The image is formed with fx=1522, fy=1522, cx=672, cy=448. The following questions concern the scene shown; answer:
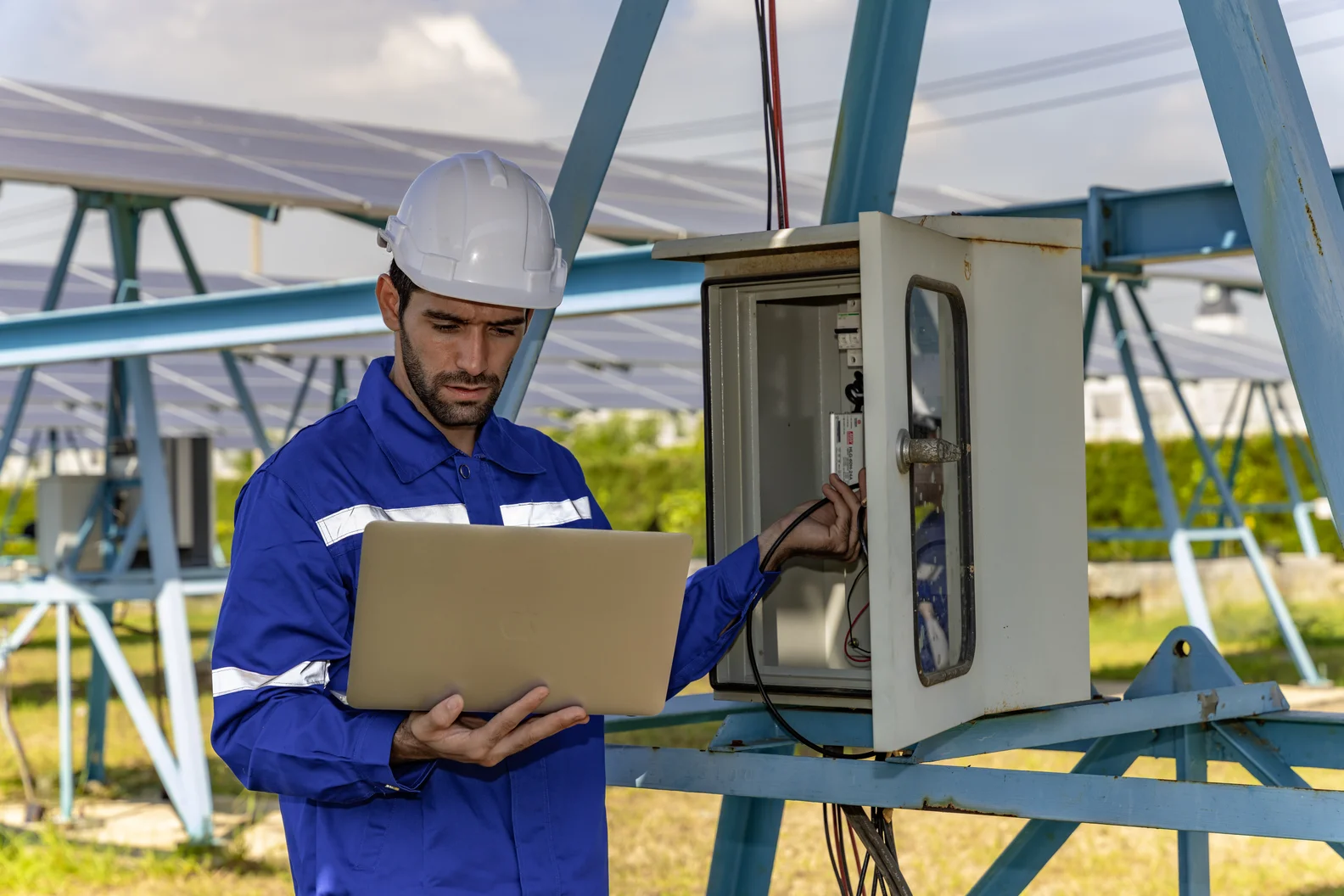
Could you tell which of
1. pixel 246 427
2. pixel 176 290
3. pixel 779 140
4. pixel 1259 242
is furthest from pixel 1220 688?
pixel 246 427

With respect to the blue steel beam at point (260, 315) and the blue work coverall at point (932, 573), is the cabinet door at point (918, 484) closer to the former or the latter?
the blue work coverall at point (932, 573)

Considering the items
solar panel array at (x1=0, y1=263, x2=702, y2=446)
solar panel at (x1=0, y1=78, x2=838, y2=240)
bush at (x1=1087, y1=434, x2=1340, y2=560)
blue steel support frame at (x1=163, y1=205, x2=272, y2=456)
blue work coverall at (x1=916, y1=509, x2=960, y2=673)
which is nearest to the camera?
blue work coverall at (x1=916, y1=509, x2=960, y2=673)

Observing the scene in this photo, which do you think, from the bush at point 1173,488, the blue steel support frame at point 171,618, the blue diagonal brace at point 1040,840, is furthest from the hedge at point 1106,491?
the blue diagonal brace at point 1040,840

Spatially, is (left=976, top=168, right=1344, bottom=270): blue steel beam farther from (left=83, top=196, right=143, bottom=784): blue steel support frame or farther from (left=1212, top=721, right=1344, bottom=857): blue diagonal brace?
(left=83, top=196, right=143, bottom=784): blue steel support frame

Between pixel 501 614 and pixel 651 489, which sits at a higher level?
pixel 651 489

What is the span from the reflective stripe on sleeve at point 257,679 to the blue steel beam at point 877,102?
5.80 feet

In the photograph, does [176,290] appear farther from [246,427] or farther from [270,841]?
[246,427]

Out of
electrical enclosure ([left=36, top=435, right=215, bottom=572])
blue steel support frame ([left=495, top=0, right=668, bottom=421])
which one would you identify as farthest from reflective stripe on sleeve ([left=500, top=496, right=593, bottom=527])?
electrical enclosure ([left=36, top=435, right=215, bottom=572])

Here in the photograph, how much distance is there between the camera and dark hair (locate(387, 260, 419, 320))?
89.4 inches

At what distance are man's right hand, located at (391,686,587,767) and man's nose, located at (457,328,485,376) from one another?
0.51 metres

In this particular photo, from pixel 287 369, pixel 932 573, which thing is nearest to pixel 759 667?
pixel 932 573

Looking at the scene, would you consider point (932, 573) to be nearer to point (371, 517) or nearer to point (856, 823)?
point (856, 823)

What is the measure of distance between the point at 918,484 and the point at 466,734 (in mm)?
927

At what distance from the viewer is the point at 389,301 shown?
2.33m
